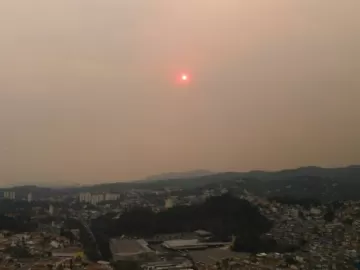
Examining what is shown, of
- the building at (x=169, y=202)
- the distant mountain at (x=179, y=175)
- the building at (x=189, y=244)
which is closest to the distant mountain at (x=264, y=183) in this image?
the distant mountain at (x=179, y=175)

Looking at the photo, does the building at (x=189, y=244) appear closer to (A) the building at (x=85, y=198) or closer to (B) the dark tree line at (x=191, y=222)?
(B) the dark tree line at (x=191, y=222)

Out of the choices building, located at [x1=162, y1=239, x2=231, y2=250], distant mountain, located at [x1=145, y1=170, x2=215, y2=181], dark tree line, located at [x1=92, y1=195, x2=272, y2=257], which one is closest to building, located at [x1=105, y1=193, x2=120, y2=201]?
dark tree line, located at [x1=92, y1=195, x2=272, y2=257]

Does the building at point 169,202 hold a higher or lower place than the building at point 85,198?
lower

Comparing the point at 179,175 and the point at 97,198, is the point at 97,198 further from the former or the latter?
the point at 179,175

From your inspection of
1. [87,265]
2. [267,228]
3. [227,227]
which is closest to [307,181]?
[267,228]

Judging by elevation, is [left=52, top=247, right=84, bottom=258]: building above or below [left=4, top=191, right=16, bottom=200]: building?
below

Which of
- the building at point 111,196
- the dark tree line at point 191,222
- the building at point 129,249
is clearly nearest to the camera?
the building at point 129,249

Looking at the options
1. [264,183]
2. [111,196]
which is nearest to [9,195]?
[111,196]

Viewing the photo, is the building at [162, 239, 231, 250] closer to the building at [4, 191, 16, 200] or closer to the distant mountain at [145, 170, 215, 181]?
the distant mountain at [145, 170, 215, 181]

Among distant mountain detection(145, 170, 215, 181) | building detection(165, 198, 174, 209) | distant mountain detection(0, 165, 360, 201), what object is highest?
distant mountain detection(145, 170, 215, 181)
